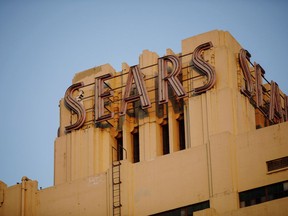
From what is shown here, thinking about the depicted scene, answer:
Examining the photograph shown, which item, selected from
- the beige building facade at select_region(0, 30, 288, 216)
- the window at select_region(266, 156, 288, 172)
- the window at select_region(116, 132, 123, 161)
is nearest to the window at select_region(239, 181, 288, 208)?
the beige building facade at select_region(0, 30, 288, 216)

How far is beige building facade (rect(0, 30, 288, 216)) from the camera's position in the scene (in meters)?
63.2

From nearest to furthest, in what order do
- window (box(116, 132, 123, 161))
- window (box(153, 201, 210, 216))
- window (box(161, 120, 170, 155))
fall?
window (box(153, 201, 210, 216)) < window (box(161, 120, 170, 155)) < window (box(116, 132, 123, 161))

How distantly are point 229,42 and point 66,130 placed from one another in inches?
461

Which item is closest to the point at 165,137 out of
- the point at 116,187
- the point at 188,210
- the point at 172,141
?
the point at 172,141

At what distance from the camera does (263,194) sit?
62.3 metres

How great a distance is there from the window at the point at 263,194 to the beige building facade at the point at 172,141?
A: 0.06 m

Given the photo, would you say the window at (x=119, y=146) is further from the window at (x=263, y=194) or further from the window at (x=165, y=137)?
the window at (x=263, y=194)

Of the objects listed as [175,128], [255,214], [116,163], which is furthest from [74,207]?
[255,214]

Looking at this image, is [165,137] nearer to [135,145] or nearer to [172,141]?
[172,141]

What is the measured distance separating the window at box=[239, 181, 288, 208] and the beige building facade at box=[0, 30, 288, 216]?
0.19 ft

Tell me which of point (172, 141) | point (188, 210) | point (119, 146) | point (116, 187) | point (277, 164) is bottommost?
point (188, 210)

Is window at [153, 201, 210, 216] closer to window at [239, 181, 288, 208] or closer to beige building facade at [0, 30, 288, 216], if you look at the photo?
beige building facade at [0, 30, 288, 216]

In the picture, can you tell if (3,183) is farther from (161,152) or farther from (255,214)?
(255,214)

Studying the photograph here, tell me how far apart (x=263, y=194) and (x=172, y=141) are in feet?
31.1
